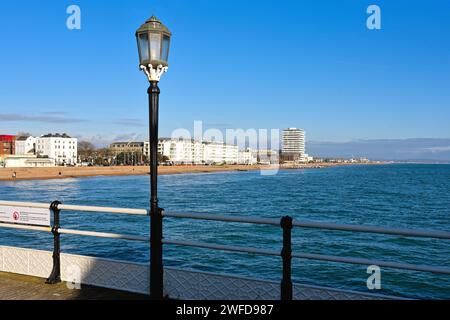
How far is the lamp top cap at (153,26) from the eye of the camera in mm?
5707

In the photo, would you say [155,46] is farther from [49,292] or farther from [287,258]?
[49,292]

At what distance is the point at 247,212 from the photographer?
117 ft

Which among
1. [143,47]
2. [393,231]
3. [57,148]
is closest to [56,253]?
[143,47]

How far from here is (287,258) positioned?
5168 millimetres

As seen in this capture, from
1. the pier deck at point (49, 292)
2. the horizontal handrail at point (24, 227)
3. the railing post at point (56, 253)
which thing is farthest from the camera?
the horizontal handrail at point (24, 227)

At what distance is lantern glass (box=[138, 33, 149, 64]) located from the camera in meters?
5.79

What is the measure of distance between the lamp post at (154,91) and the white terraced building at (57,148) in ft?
577

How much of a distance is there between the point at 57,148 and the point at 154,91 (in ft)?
606

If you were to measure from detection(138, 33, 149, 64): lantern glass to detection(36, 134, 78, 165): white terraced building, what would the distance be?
6932 inches

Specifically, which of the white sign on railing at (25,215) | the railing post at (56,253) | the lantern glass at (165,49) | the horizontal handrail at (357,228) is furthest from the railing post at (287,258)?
the white sign on railing at (25,215)

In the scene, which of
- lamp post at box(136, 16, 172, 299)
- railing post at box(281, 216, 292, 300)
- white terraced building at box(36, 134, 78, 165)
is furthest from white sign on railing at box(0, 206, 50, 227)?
white terraced building at box(36, 134, 78, 165)

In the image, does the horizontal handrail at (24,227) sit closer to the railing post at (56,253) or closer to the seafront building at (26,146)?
the railing post at (56,253)

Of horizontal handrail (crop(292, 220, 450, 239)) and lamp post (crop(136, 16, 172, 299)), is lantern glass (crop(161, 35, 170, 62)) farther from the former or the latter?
horizontal handrail (crop(292, 220, 450, 239))
